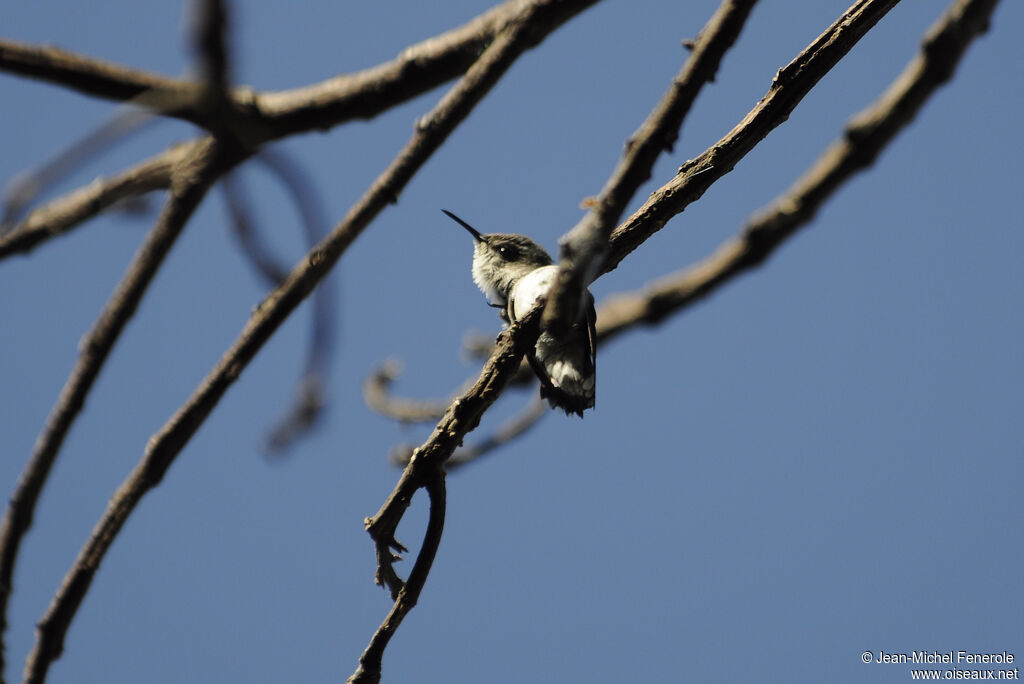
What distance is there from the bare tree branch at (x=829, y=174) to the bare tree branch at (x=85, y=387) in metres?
2.17

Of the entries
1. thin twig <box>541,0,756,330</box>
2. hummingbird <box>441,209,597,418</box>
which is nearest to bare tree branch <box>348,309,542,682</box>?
hummingbird <box>441,209,597,418</box>

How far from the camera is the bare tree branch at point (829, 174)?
9.24 feet

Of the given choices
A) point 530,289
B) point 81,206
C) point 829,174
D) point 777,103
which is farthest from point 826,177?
point 81,206

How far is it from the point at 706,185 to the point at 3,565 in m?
2.29

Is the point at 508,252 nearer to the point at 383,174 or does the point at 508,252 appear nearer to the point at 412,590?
the point at 412,590

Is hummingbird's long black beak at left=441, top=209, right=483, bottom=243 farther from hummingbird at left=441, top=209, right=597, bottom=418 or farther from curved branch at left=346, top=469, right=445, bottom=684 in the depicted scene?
curved branch at left=346, top=469, right=445, bottom=684

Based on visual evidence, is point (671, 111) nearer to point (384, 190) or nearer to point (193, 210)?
point (384, 190)

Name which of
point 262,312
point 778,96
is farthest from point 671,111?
point 262,312

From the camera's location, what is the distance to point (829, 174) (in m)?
3.45

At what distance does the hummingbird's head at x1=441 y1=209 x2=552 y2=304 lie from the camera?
6047mm

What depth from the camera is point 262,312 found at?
2.15 metres

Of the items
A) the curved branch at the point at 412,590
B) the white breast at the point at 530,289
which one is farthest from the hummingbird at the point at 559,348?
the curved branch at the point at 412,590

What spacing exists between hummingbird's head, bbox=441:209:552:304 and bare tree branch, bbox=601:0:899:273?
3.19 m

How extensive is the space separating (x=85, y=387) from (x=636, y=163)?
1.41 m
